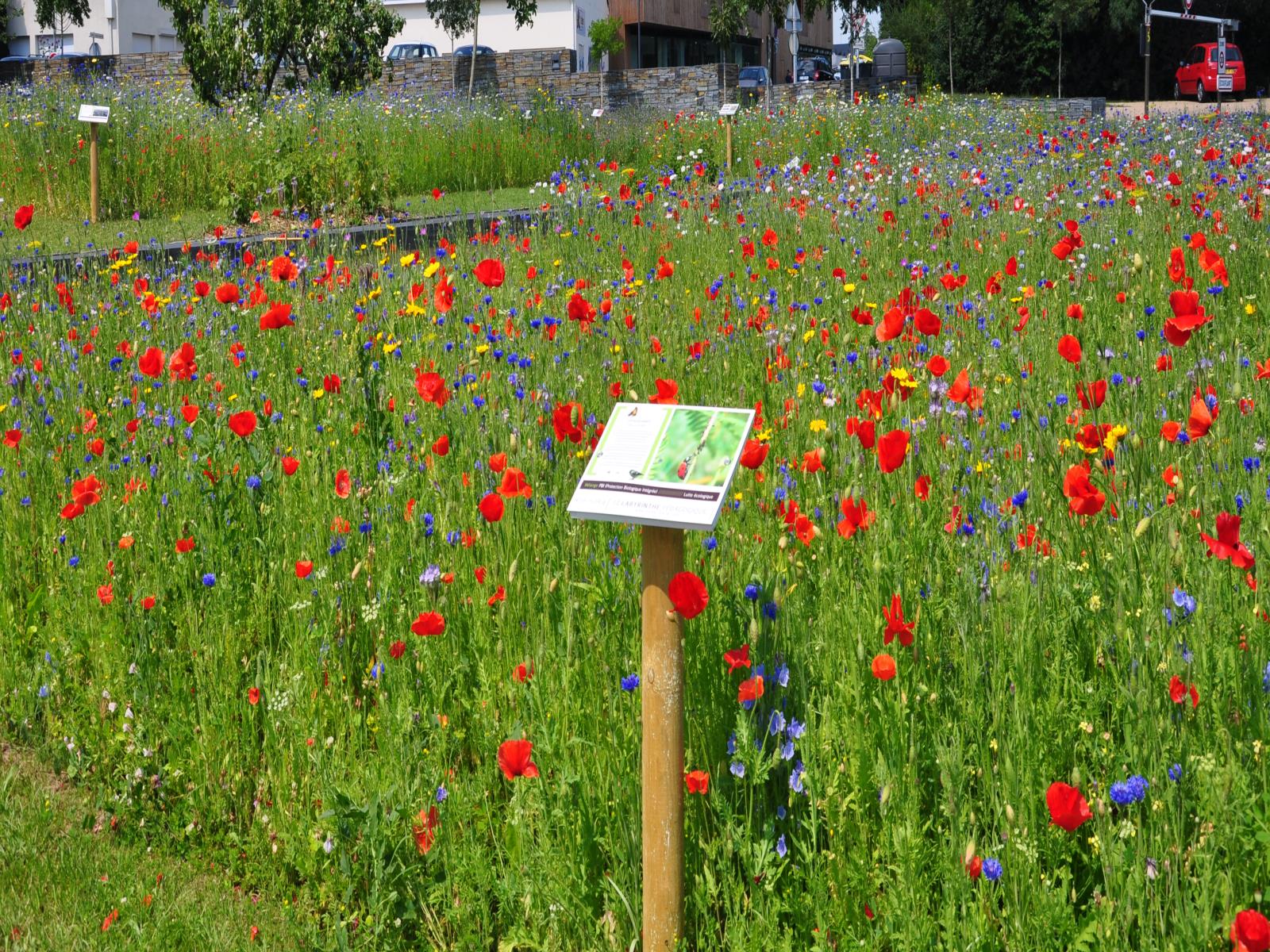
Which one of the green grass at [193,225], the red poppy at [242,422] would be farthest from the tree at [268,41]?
the red poppy at [242,422]

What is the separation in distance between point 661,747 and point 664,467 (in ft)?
1.49

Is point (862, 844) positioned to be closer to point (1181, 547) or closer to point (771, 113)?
point (1181, 547)

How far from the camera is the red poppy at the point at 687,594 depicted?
6.00 ft

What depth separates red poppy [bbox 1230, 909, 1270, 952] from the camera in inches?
56.1

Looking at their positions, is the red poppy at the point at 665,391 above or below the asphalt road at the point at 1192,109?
below

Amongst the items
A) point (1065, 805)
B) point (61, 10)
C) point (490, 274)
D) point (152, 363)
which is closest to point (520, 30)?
point (61, 10)

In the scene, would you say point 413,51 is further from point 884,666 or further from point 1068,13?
point 884,666

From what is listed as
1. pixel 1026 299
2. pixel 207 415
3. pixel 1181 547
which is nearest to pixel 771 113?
pixel 1026 299

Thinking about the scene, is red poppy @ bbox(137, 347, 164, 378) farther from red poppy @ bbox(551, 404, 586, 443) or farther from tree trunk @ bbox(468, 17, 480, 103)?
tree trunk @ bbox(468, 17, 480, 103)

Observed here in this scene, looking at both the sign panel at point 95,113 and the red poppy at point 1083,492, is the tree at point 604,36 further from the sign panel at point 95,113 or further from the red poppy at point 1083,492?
the red poppy at point 1083,492

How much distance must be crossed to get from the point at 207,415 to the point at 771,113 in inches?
650

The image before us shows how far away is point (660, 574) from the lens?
1916 millimetres

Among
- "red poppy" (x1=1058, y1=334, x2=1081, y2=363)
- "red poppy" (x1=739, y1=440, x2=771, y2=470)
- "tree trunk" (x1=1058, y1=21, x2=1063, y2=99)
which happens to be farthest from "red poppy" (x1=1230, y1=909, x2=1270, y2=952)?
"tree trunk" (x1=1058, y1=21, x2=1063, y2=99)

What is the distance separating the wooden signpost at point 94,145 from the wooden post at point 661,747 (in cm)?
892
